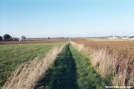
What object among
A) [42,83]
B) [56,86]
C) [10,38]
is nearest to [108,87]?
[56,86]

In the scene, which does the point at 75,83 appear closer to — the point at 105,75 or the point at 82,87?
the point at 82,87

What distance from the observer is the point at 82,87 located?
8922mm

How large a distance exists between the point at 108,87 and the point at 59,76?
351cm

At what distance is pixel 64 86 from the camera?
9.15 metres

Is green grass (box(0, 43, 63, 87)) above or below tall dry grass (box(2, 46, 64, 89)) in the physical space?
below

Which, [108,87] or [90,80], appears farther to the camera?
[90,80]

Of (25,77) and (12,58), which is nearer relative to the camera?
(25,77)

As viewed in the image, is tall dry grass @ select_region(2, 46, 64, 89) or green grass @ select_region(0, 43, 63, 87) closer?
tall dry grass @ select_region(2, 46, 64, 89)

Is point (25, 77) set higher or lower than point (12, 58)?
higher

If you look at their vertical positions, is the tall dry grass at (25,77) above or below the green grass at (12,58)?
above

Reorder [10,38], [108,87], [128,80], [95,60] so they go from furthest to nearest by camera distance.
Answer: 1. [10,38]
2. [95,60]
3. [128,80]
4. [108,87]

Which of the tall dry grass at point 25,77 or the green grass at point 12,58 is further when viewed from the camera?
the green grass at point 12,58

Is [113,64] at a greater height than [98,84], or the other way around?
[113,64]

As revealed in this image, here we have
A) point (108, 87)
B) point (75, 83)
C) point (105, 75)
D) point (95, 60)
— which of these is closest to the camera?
point (108, 87)
